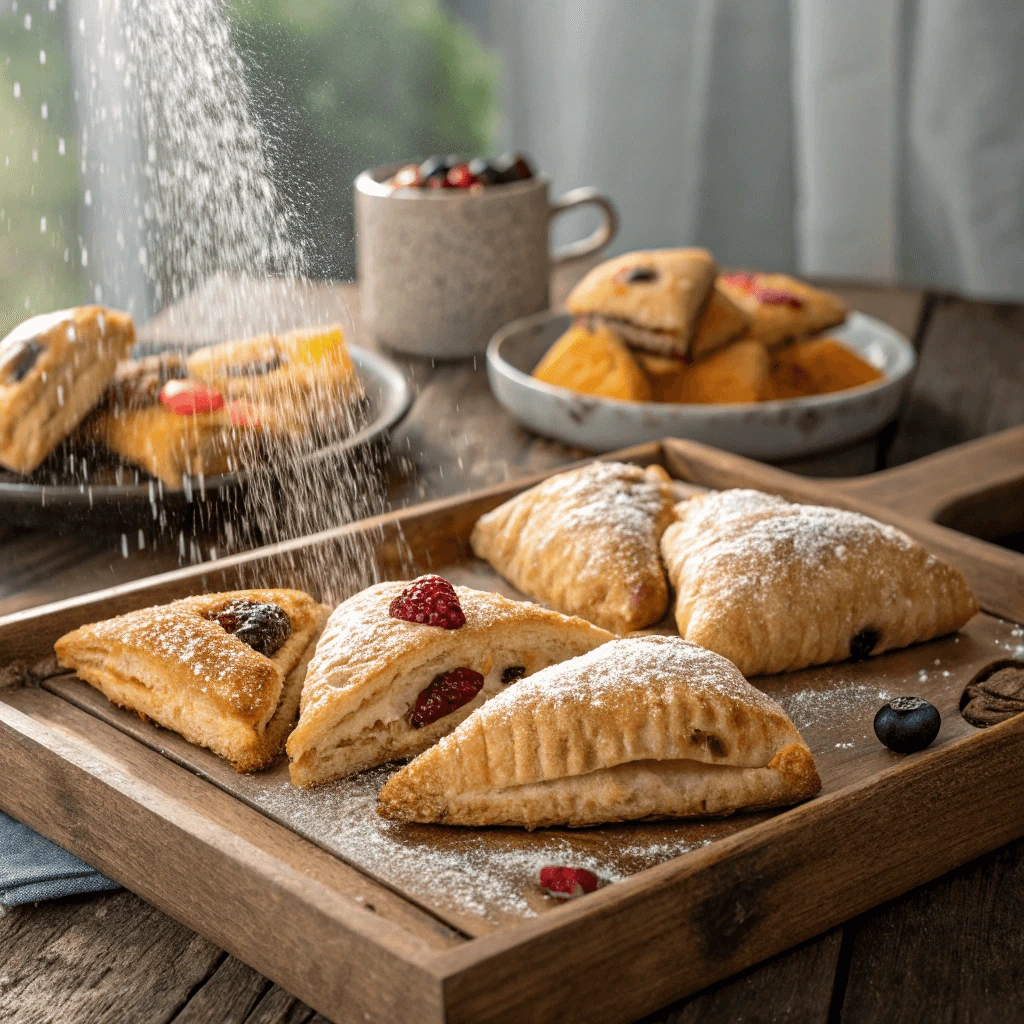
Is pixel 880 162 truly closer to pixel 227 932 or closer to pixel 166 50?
pixel 166 50

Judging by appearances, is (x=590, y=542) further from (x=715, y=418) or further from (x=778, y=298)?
(x=778, y=298)

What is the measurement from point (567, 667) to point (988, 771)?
0.33 metres

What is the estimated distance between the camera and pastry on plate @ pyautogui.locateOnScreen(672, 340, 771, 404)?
6.49ft

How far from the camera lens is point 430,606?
120cm

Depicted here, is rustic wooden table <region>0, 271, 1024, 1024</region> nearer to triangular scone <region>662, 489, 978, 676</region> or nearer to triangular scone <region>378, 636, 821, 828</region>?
triangular scone <region>378, 636, 821, 828</region>

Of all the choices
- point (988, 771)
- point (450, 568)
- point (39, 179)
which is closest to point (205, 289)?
point (450, 568)

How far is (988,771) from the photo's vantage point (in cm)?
104

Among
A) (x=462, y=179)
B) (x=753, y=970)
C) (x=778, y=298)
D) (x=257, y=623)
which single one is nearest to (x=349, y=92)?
(x=462, y=179)

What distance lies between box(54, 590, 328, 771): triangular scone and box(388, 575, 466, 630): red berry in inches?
4.4

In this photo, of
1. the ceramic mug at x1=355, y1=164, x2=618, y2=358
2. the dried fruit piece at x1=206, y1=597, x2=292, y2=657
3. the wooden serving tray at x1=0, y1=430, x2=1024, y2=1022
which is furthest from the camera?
the ceramic mug at x1=355, y1=164, x2=618, y2=358

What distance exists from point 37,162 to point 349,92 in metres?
1.26

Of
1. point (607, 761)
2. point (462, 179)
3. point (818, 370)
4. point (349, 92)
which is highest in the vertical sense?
point (349, 92)

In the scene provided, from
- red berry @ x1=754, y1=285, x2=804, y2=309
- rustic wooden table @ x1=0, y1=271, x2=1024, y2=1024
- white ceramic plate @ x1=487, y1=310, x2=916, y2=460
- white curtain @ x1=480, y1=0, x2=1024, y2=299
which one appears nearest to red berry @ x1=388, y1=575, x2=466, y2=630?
rustic wooden table @ x1=0, y1=271, x2=1024, y2=1024

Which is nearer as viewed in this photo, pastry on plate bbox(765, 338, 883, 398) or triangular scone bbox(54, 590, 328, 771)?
triangular scone bbox(54, 590, 328, 771)
